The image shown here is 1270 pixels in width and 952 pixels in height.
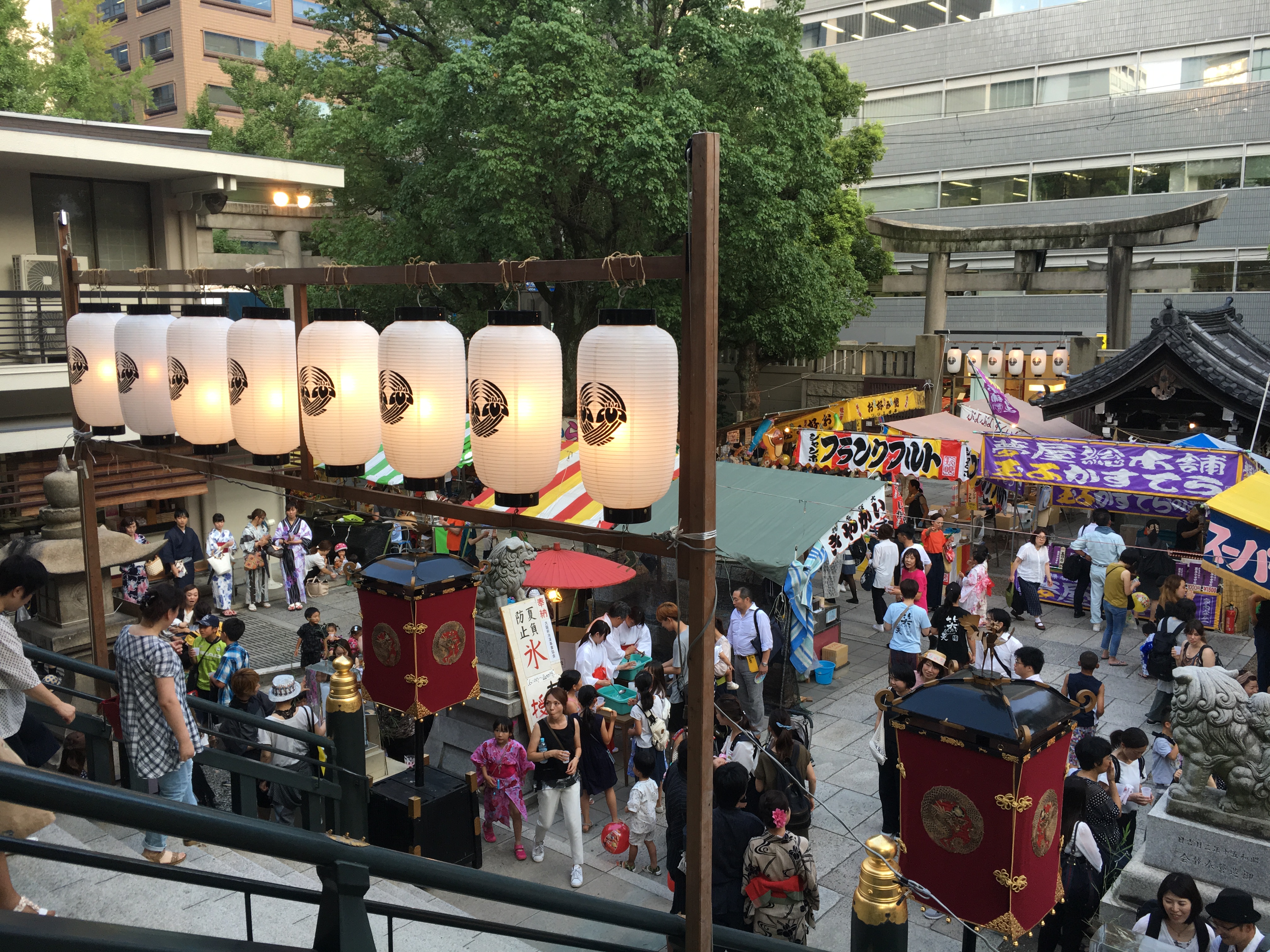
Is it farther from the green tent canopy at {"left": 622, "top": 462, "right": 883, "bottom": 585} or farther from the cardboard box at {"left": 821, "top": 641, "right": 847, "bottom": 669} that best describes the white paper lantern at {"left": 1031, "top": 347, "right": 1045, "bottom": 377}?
the cardboard box at {"left": 821, "top": 641, "right": 847, "bottom": 669}

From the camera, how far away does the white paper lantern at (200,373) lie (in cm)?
655

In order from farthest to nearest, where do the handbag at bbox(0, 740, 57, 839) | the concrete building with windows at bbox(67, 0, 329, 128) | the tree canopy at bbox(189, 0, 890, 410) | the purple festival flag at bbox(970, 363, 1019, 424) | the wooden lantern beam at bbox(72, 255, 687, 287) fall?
the concrete building with windows at bbox(67, 0, 329, 128)
the tree canopy at bbox(189, 0, 890, 410)
the purple festival flag at bbox(970, 363, 1019, 424)
the handbag at bbox(0, 740, 57, 839)
the wooden lantern beam at bbox(72, 255, 687, 287)

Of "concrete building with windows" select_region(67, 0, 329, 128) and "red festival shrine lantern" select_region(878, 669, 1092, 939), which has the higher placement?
"concrete building with windows" select_region(67, 0, 329, 128)

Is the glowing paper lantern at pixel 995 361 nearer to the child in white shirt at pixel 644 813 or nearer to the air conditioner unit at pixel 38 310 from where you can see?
the child in white shirt at pixel 644 813

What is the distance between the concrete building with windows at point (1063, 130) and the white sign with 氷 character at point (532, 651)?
976 inches

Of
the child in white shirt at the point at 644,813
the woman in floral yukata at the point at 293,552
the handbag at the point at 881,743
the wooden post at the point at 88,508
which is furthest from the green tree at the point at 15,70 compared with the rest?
the handbag at the point at 881,743

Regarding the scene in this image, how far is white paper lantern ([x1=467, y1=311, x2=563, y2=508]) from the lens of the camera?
15.9 feet

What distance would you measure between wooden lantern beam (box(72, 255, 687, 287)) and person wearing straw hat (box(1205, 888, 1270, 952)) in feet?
16.4

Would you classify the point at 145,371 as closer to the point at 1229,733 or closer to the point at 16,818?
the point at 16,818

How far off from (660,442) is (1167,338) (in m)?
18.0

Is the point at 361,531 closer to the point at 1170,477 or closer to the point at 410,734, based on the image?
the point at 410,734

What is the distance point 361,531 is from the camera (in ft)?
66.4

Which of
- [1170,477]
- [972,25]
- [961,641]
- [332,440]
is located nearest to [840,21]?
[972,25]

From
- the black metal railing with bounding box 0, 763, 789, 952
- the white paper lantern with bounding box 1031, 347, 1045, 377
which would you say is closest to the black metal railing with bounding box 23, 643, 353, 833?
A: the black metal railing with bounding box 0, 763, 789, 952
